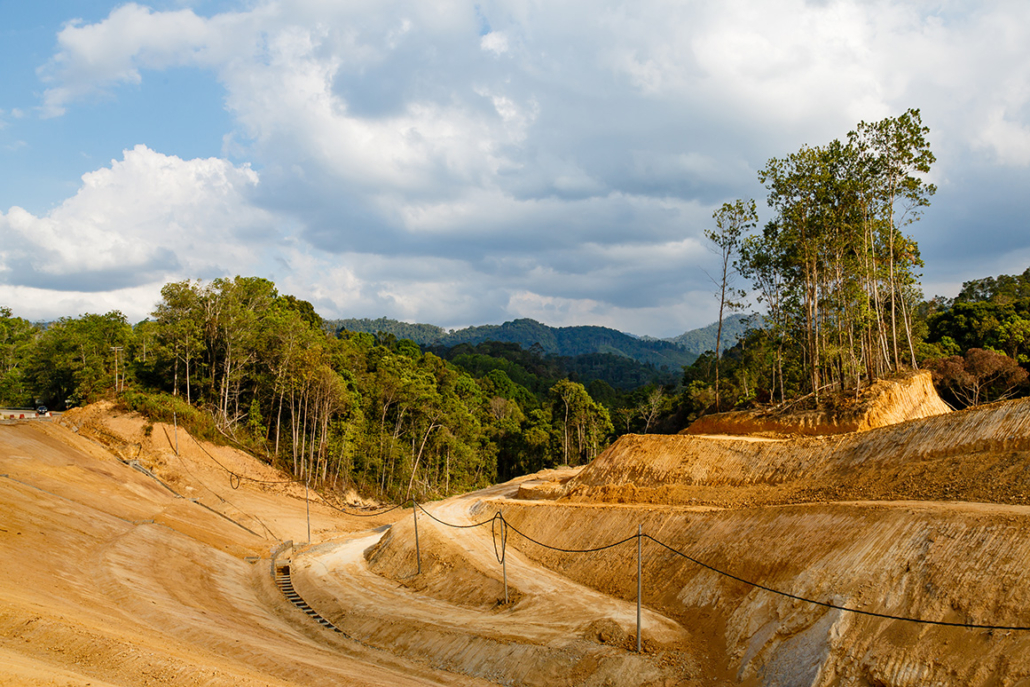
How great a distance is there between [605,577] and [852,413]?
15.3 metres

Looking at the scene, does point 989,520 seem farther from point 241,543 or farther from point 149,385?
point 149,385

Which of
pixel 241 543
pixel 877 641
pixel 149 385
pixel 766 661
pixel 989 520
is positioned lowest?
pixel 241 543

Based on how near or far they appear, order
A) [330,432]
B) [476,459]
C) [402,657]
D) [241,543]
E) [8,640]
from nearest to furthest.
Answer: [8,640], [402,657], [241,543], [330,432], [476,459]

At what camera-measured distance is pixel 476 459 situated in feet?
220

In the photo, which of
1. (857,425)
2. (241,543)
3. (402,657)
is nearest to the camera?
(402,657)

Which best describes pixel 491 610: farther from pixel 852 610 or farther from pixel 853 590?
pixel 852 610

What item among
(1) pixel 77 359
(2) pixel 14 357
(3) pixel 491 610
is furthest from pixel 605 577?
(2) pixel 14 357

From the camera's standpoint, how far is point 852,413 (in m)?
29.8

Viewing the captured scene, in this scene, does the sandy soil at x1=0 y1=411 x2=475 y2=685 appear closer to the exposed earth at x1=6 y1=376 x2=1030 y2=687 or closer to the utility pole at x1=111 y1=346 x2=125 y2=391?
the exposed earth at x1=6 y1=376 x2=1030 y2=687

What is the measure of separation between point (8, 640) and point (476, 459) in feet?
181

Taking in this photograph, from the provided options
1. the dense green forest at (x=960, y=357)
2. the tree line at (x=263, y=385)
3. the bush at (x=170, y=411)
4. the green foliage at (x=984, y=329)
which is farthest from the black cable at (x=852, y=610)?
the green foliage at (x=984, y=329)

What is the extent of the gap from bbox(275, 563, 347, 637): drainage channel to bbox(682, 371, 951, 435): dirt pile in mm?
22523

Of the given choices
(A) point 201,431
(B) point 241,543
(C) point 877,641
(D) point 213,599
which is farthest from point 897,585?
(A) point 201,431

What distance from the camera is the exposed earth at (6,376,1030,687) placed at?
12.7 m
